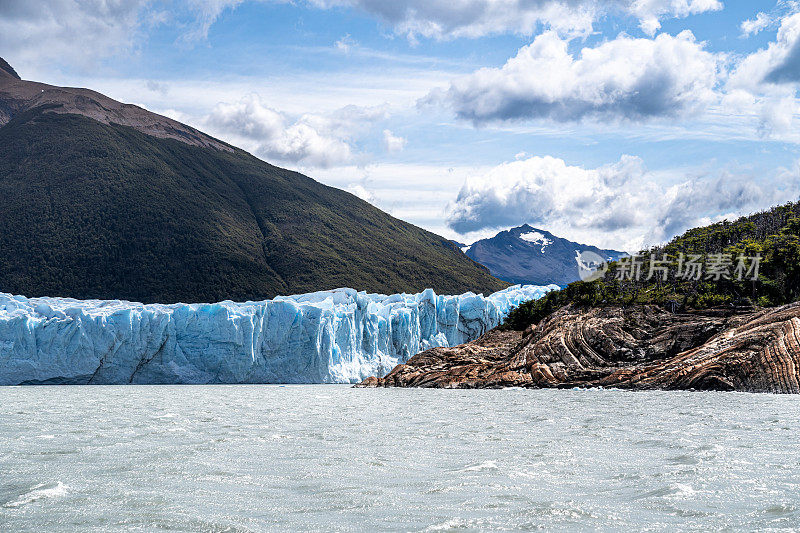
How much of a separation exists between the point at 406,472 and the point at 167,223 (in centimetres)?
9430

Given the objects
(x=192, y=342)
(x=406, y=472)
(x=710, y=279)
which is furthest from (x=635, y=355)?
(x=192, y=342)

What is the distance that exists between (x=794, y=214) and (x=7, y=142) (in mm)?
116957

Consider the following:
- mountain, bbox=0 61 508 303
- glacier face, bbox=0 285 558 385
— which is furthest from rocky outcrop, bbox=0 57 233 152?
glacier face, bbox=0 285 558 385

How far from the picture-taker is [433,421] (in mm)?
16766

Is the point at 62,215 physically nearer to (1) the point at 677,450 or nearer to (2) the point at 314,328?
(2) the point at 314,328

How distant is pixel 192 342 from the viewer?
144 ft

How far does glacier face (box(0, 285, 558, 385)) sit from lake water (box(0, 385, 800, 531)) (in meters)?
25.5

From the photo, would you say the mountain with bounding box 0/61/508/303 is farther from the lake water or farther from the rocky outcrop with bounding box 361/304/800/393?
the lake water

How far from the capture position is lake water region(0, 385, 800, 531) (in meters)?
6.32

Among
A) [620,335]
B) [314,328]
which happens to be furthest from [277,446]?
[314,328]

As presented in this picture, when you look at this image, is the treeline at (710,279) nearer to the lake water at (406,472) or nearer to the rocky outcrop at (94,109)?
the lake water at (406,472)

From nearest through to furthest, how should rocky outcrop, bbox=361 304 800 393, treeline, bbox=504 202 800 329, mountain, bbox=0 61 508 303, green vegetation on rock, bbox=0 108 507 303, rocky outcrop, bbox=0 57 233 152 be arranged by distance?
rocky outcrop, bbox=361 304 800 393, treeline, bbox=504 202 800 329, green vegetation on rock, bbox=0 108 507 303, mountain, bbox=0 61 508 303, rocky outcrop, bbox=0 57 233 152

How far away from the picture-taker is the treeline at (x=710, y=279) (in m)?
37.6

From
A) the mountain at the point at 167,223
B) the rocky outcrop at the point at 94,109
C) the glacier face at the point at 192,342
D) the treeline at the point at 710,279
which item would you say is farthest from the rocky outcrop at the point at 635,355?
the rocky outcrop at the point at 94,109
